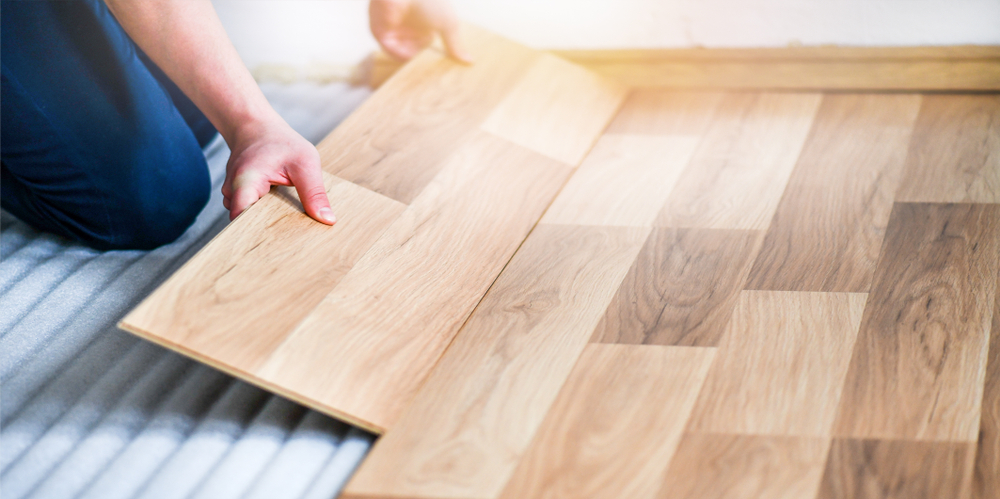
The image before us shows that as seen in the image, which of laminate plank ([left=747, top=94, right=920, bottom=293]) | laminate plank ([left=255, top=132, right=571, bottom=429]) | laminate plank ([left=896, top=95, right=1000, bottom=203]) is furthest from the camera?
laminate plank ([left=896, top=95, right=1000, bottom=203])

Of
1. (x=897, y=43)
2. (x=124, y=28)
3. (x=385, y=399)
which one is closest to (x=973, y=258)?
(x=897, y=43)

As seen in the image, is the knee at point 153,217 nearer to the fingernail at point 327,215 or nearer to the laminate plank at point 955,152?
the fingernail at point 327,215

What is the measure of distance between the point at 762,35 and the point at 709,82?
111 mm

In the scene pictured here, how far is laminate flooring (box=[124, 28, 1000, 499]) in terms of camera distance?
626 millimetres

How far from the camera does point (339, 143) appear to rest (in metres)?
0.99

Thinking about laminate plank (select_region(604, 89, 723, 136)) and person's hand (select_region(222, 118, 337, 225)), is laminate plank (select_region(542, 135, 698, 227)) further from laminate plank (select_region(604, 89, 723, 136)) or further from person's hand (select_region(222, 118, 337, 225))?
person's hand (select_region(222, 118, 337, 225))

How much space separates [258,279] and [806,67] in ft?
3.08

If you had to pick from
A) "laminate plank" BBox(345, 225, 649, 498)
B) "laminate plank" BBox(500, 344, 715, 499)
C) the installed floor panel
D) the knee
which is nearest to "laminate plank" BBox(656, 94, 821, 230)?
the installed floor panel

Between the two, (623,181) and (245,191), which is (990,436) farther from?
(245,191)

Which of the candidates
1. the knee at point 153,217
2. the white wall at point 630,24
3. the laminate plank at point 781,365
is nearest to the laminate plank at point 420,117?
the white wall at point 630,24

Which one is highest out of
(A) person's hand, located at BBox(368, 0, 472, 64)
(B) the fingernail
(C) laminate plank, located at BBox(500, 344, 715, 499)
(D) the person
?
(A) person's hand, located at BBox(368, 0, 472, 64)

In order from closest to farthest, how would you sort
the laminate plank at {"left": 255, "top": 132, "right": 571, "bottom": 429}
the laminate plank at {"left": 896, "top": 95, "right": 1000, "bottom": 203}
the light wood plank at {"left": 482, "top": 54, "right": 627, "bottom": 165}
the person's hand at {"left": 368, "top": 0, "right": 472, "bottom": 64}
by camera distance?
1. the laminate plank at {"left": 255, "top": 132, "right": 571, "bottom": 429}
2. the laminate plank at {"left": 896, "top": 95, "right": 1000, "bottom": 203}
3. the light wood plank at {"left": 482, "top": 54, "right": 627, "bottom": 165}
4. the person's hand at {"left": 368, "top": 0, "right": 472, "bottom": 64}

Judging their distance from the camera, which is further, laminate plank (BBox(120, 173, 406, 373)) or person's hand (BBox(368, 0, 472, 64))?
person's hand (BBox(368, 0, 472, 64))

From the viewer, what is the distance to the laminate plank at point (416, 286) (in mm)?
686
